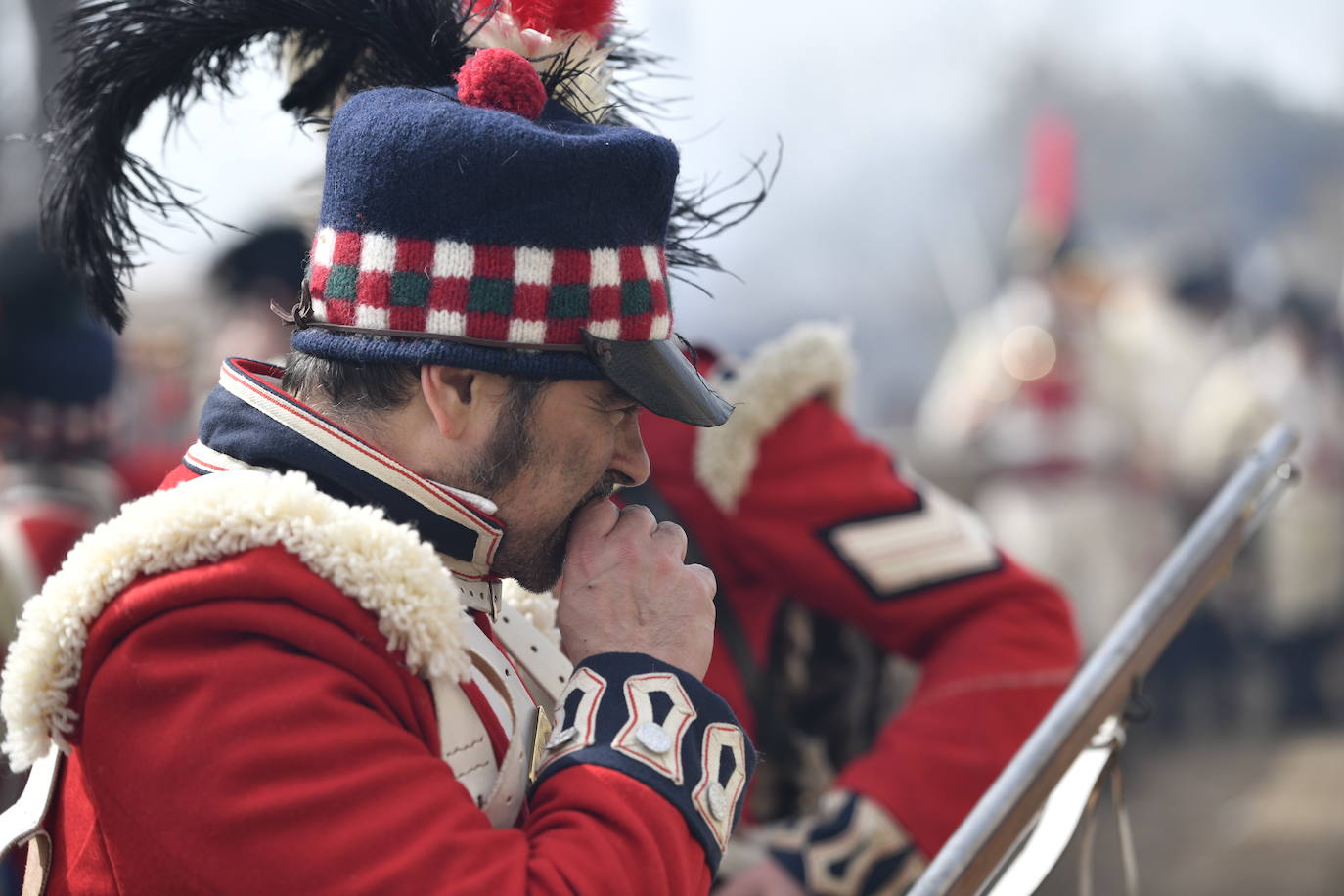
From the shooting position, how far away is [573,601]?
1.73 meters

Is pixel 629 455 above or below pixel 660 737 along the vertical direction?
above

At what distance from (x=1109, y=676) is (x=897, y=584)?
62 centimetres

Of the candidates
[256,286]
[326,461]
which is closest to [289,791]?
[326,461]

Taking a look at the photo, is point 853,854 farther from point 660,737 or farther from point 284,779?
point 284,779

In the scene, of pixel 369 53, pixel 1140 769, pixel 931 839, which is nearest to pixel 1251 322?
pixel 1140 769

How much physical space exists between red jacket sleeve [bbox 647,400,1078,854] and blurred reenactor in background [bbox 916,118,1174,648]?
5.50m

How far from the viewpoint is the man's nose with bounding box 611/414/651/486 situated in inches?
71.8

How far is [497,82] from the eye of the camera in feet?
5.65

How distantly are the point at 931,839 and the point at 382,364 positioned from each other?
4.86ft

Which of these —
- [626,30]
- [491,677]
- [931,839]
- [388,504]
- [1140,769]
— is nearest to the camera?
[388,504]

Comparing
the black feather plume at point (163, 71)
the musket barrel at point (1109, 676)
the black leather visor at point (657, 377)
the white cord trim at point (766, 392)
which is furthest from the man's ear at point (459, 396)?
the white cord trim at point (766, 392)

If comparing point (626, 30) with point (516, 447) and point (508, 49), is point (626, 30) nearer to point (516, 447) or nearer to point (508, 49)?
point (508, 49)

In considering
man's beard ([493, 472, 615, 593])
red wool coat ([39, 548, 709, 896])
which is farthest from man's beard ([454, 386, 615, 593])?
red wool coat ([39, 548, 709, 896])

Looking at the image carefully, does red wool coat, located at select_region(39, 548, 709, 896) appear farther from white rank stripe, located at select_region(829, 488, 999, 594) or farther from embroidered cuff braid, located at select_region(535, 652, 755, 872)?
white rank stripe, located at select_region(829, 488, 999, 594)
